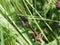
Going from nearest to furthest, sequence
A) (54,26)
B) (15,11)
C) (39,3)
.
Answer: (15,11) → (54,26) → (39,3)

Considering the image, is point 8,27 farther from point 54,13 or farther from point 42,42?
point 54,13

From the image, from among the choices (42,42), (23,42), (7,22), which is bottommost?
(42,42)

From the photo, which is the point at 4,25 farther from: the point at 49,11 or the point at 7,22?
the point at 49,11

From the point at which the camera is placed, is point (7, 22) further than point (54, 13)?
No

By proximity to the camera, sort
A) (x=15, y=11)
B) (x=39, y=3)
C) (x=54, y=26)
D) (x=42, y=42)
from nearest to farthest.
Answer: (x=15, y=11) < (x=42, y=42) < (x=54, y=26) < (x=39, y=3)

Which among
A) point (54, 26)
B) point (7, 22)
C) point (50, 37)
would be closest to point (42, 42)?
point (50, 37)

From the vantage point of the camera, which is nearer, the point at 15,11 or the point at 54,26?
the point at 15,11

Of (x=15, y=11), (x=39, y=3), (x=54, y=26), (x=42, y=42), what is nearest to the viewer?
(x=15, y=11)

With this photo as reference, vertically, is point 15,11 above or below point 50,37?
above

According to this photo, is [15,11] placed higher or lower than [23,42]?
higher
